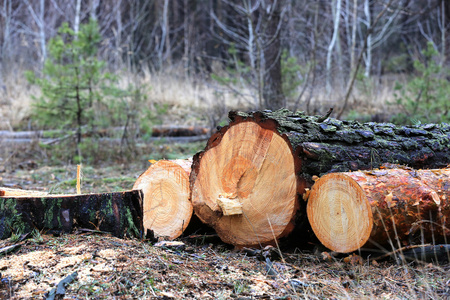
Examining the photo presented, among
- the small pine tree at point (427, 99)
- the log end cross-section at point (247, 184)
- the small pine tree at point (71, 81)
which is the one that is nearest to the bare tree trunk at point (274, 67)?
the small pine tree at point (427, 99)

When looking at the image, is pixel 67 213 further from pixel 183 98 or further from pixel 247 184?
pixel 183 98

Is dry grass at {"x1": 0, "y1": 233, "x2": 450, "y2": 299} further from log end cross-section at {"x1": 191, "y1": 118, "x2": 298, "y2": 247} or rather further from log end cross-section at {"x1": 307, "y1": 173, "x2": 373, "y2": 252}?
log end cross-section at {"x1": 191, "y1": 118, "x2": 298, "y2": 247}

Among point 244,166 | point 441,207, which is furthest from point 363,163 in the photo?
point 244,166

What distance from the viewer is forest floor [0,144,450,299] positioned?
190cm

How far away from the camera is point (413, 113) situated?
7902mm

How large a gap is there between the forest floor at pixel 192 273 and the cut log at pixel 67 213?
0.29 ft

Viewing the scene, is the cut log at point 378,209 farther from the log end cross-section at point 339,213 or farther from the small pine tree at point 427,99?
the small pine tree at point 427,99

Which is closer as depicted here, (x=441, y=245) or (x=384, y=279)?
(x=384, y=279)

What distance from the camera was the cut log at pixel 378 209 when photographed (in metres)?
2.35

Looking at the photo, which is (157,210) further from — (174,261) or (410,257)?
(410,257)

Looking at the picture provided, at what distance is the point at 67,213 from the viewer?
2619mm

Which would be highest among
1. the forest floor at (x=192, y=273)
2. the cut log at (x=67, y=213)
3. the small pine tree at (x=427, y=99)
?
the small pine tree at (x=427, y=99)

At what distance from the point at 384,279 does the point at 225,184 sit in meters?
1.23

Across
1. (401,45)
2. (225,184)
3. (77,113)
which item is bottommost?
(225,184)
